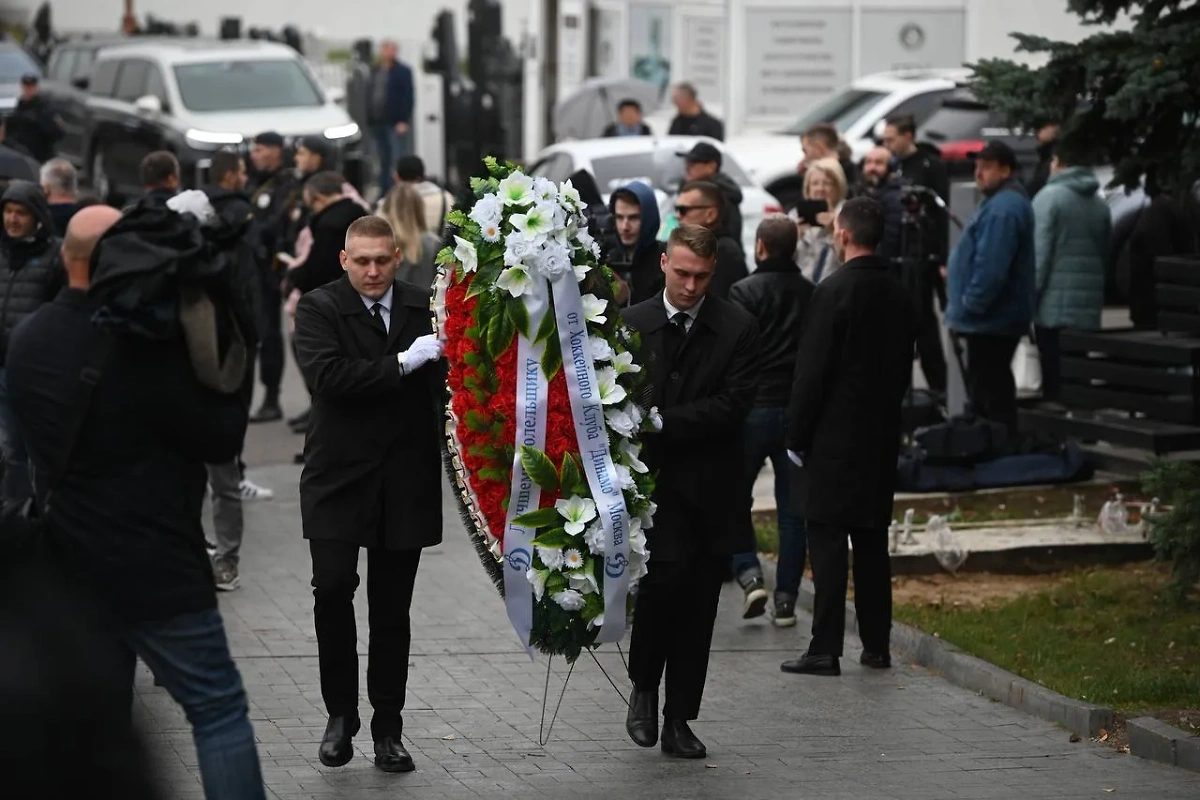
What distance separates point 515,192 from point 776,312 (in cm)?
253

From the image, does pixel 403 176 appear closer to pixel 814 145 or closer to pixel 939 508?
pixel 814 145

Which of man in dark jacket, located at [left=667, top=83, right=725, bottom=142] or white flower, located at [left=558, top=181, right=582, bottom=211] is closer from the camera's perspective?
white flower, located at [left=558, top=181, right=582, bottom=211]

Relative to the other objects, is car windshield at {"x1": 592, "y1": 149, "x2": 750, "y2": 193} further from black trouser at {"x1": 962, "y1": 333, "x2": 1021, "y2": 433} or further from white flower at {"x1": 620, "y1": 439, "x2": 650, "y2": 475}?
white flower at {"x1": 620, "y1": 439, "x2": 650, "y2": 475}

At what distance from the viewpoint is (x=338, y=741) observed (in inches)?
287

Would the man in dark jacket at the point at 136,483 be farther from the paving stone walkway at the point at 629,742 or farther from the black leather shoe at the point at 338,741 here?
the black leather shoe at the point at 338,741

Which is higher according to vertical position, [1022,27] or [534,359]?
[1022,27]

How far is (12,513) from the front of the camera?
558 cm

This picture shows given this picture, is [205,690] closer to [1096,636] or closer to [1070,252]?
[1096,636]

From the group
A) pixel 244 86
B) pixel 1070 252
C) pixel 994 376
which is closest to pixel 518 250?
pixel 994 376

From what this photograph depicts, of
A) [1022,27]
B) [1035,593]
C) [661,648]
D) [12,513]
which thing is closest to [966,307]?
[1035,593]

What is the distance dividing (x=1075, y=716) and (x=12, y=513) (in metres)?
4.40

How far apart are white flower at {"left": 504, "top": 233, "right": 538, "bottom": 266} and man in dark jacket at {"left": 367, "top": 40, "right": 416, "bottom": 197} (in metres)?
22.3

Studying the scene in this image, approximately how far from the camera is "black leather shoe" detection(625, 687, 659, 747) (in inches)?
305

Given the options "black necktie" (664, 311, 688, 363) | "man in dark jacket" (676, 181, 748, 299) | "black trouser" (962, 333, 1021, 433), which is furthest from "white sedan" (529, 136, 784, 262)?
"black necktie" (664, 311, 688, 363)
